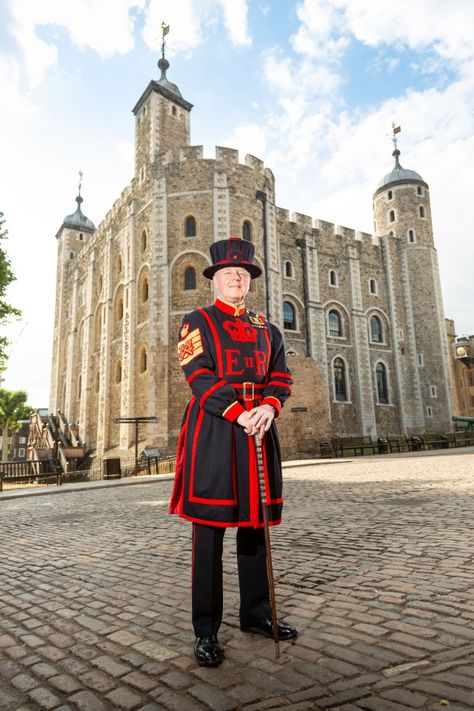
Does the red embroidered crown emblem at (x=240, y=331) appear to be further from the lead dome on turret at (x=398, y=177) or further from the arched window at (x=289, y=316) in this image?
the lead dome on turret at (x=398, y=177)

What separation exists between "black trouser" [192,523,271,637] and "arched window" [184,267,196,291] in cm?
2241

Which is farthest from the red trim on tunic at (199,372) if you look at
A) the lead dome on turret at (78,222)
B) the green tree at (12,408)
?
the green tree at (12,408)

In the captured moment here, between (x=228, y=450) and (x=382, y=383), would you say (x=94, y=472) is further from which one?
(x=382, y=383)

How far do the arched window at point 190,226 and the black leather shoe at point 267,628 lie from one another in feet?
78.3

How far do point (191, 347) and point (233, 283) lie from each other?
52cm

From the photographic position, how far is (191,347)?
9.23 ft

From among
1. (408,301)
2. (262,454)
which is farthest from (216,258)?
(408,301)

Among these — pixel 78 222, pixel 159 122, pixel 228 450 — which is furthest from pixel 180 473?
pixel 78 222

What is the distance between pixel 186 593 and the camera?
3238 millimetres

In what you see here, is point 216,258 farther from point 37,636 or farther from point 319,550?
point 319,550

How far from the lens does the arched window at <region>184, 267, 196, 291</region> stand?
80.4 feet

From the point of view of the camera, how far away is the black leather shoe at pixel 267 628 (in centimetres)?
242

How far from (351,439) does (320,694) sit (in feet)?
83.1

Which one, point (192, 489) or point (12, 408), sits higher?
point (12, 408)
